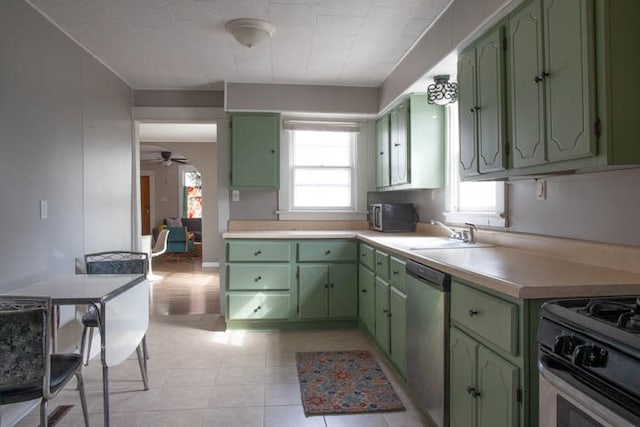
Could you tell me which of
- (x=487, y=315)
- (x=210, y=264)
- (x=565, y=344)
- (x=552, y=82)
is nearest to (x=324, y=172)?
(x=552, y=82)

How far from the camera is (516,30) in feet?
6.19

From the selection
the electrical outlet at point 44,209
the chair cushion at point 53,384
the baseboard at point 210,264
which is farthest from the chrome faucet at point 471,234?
the baseboard at point 210,264

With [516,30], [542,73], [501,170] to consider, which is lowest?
[501,170]

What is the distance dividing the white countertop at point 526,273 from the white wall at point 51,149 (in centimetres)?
223

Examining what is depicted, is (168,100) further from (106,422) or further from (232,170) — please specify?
(106,422)

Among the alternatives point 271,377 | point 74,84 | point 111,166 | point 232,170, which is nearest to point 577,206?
point 271,377

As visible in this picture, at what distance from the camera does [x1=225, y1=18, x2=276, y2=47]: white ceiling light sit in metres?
2.71

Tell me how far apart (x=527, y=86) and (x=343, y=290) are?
7.97 ft

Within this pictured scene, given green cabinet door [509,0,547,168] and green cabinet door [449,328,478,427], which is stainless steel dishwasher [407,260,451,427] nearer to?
green cabinet door [449,328,478,427]

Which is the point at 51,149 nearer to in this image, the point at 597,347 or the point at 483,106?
the point at 483,106

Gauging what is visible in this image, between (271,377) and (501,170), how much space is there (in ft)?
6.31

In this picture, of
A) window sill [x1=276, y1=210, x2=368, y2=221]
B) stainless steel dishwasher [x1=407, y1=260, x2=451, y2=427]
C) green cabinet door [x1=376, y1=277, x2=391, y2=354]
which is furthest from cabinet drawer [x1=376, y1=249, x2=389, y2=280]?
window sill [x1=276, y1=210, x2=368, y2=221]

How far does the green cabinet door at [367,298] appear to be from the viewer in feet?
10.7

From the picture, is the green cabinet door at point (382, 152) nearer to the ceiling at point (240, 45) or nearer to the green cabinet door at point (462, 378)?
the ceiling at point (240, 45)
